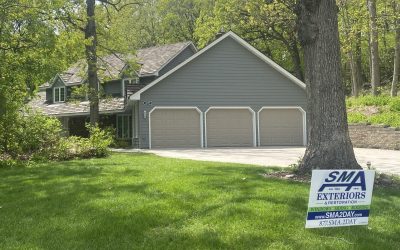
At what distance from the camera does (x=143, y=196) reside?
8352mm

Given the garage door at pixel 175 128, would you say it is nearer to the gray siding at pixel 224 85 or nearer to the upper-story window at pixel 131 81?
the gray siding at pixel 224 85

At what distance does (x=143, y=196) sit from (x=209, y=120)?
63.9ft

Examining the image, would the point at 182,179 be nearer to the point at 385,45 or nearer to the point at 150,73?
the point at 150,73

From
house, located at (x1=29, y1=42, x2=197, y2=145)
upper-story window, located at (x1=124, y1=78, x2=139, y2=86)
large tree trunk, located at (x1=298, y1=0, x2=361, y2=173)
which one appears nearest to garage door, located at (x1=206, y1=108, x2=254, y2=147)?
house, located at (x1=29, y1=42, x2=197, y2=145)

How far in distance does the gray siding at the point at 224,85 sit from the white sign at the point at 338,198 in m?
21.4

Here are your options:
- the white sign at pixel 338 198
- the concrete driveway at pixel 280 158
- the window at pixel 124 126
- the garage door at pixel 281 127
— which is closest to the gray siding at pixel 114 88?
the window at pixel 124 126

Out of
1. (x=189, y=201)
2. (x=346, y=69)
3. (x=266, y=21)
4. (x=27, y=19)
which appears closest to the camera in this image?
(x=189, y=201)

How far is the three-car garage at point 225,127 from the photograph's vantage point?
2675 cm

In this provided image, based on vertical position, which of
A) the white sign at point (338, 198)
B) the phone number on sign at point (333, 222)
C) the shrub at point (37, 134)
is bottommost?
the phone number on sign at point (333, 222)

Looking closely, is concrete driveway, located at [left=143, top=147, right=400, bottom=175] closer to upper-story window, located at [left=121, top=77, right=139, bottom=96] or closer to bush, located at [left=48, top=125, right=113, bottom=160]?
bush, located at [left=48, top=125, right=113, bottom=160]

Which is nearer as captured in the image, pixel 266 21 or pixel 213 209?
pixel 213 209

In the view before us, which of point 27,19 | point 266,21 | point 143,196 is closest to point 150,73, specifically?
point 266,21

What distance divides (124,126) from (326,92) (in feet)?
70.3

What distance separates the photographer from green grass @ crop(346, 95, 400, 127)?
24.3 metres
